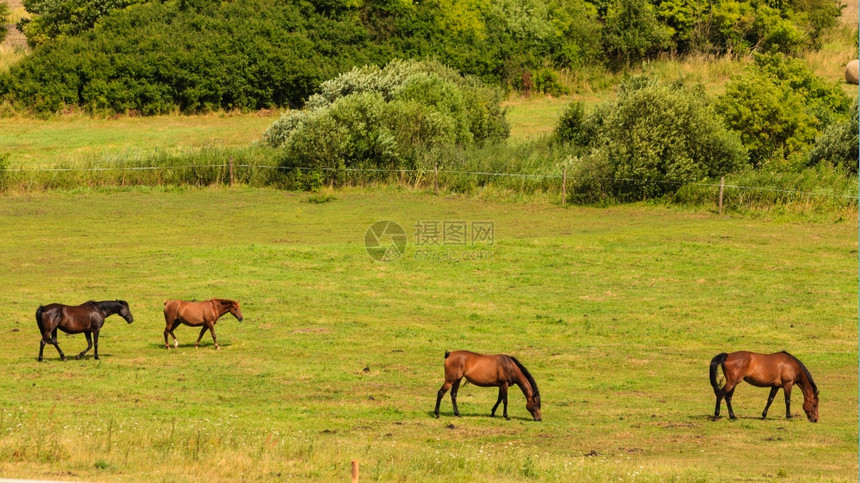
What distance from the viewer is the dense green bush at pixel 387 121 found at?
186 ft

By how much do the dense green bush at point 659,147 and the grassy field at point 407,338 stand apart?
65.4 inches

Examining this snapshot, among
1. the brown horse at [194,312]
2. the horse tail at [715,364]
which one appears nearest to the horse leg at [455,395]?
the horse tail at [715,364]

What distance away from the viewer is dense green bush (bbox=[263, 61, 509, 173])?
186 ft

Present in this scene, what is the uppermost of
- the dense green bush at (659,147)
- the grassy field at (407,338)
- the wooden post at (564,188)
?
the dense green bush at (659,147)

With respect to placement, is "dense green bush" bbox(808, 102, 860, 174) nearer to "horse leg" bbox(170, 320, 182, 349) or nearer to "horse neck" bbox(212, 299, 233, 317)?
"horse neck" bbox(212, 299, 233, 317)

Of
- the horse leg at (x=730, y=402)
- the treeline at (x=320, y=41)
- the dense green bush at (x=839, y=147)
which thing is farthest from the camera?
the treeline at (x=320, y=41)

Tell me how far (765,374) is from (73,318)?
15044 mm

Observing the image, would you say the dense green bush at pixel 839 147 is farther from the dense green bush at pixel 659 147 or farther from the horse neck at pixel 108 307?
the horse neck at pixel 108 307

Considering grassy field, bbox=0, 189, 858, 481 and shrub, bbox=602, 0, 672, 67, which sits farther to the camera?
shrub, bbox=602, 0, 672, 67

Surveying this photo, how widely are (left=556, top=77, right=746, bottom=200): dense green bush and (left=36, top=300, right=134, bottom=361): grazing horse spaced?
30773 millimetres

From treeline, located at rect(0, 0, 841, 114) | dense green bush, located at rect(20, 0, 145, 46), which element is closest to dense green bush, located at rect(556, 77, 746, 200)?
treeline, located at rect(0, 0, 841, 114)

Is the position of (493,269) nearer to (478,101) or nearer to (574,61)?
(478,101)

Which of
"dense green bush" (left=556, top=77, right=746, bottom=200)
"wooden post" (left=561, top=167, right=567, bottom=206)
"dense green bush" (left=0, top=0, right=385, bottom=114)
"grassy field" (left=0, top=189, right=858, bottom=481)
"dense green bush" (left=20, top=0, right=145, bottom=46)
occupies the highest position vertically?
"dense green bush" (left=20, top=0, right=145, bottom=46)

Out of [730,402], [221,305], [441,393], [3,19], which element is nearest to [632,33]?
[3,19]
